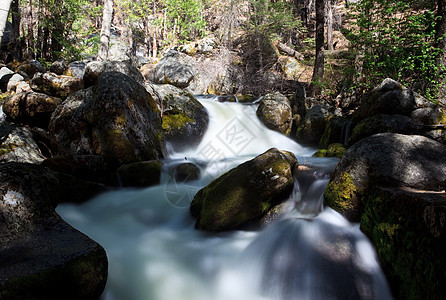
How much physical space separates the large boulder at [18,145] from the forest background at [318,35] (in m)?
3.27

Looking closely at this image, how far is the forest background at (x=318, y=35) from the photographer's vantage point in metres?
8.64

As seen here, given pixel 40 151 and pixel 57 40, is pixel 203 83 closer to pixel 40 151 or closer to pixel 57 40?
pixel 57 40

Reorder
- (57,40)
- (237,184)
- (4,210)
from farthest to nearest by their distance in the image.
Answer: (57,40), (237,184), (4,210)

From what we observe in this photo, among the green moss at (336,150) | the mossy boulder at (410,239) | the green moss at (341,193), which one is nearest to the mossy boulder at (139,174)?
the green moss at (341,193)

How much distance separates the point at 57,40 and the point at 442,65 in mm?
18178

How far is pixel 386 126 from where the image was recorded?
5543mm

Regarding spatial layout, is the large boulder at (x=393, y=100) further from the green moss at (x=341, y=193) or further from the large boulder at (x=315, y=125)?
the green moss at (x=341, y=193)

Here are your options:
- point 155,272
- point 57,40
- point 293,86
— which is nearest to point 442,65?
point 293,86

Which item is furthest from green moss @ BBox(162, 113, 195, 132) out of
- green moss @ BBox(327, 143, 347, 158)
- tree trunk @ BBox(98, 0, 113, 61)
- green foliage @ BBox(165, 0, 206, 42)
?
green foliage @ BBox(165, 0, 206, 42)

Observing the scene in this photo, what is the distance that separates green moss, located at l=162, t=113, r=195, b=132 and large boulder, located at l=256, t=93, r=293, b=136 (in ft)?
10.9

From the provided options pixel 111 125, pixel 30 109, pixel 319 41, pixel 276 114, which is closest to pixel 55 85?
pixel 30 109

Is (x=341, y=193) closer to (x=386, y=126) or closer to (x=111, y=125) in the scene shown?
(x=386, y=126)

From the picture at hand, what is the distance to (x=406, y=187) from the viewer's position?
2988mm

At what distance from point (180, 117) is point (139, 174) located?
3627mm
